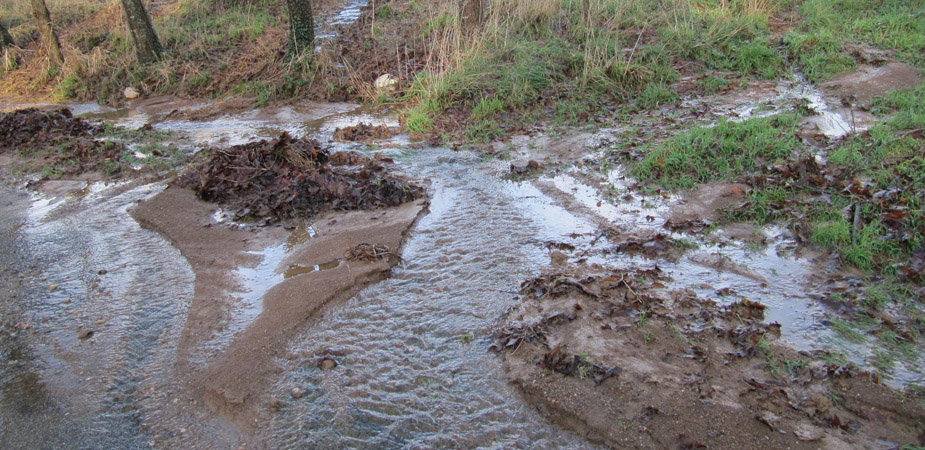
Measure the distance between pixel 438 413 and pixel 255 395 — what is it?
1.14 meters

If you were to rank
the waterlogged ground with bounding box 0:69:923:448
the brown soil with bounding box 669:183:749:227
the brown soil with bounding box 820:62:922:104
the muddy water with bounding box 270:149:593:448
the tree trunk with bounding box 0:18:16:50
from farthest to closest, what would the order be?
the tree trunk with bounding box 0:18:16:50
the brown soil with bounding box 820:62:922:104
the brown soil with bounding box 669:183:749:227
the waterlogged ground with bounding box 0:69:923:448
the muddy water with bounding box 270:149:593:448

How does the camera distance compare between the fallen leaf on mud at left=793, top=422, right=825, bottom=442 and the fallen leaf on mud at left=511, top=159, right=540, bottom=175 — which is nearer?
the fallen leaf on mud at left=793, top=422, right=825, bottom=442

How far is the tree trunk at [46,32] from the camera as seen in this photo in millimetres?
12570

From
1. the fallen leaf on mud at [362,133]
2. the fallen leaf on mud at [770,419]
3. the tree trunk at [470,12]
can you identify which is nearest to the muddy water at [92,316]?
the fallen leaf on mud at [362,133]

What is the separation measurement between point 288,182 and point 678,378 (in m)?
4.52

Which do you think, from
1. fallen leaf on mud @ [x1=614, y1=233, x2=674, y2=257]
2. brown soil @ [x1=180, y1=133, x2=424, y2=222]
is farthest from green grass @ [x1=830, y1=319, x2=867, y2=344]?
brown soil @ [x1=180, y1=133, x2=424, y2=222]

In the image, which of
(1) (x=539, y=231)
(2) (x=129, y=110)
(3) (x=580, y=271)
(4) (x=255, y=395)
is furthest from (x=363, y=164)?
(2) (x=129, y=110)

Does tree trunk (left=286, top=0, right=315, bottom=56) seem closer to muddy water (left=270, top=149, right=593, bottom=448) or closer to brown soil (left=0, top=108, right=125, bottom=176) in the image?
brown soil (left=0, top=108, right=125, bottom=176)

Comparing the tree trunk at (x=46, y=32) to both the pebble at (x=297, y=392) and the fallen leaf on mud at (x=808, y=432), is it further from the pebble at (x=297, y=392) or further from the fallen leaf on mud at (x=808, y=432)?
the fallen leaf on mud at (x=808, y=432)

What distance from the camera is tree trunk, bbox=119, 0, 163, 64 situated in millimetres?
11508

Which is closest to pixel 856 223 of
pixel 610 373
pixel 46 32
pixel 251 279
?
pixel 610 373

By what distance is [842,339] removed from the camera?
12.3ft

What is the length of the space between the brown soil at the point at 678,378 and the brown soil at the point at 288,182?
98.0 inches

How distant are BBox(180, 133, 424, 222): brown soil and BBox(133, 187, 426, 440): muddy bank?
184mm
